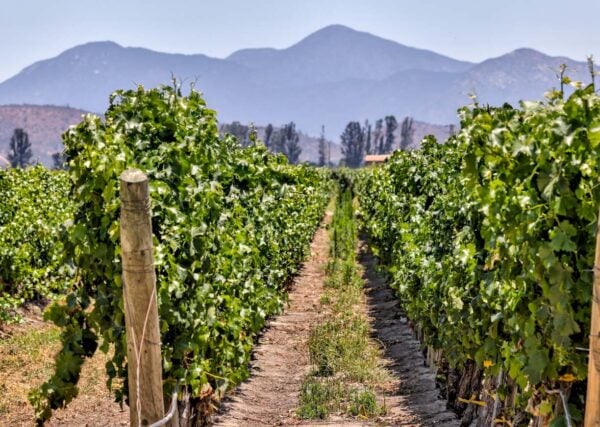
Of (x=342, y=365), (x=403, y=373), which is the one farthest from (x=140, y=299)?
(x=403, y=373)

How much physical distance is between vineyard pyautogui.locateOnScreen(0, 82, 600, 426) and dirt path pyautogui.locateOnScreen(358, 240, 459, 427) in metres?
0.18

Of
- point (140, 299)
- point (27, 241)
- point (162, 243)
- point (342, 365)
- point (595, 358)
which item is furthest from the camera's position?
point (27, 241)

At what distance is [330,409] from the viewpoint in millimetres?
7715

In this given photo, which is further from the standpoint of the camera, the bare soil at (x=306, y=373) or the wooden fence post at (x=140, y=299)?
the bare soil at (x=306, y=373)

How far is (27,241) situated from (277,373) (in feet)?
20.1

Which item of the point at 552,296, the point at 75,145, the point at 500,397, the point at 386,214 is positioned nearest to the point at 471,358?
the point at 500,397

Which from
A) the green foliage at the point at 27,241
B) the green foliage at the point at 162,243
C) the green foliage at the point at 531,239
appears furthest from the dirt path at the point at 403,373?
the green foliage at the point at 27,241

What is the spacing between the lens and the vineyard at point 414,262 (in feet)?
13.2

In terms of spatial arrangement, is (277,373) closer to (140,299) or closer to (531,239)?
(531,239)

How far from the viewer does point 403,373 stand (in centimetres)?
930

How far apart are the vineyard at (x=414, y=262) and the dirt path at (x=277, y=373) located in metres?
0.30

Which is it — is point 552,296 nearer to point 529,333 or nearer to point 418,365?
point 529,333

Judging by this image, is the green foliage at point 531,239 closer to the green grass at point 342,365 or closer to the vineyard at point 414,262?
the vineyard at point 414,262

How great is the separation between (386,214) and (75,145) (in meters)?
9.98
